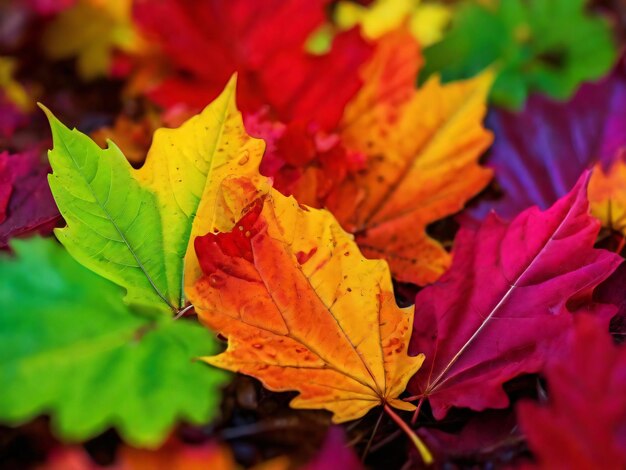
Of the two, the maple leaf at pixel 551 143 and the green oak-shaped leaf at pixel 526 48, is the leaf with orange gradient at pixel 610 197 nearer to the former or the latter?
the maple leaf at pixel 551 143

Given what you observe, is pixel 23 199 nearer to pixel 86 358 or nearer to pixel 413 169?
pixel 86 358

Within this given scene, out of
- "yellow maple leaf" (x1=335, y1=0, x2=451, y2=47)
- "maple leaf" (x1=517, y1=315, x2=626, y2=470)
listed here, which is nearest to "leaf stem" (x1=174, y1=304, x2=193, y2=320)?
"maple leaf" (x1=517, y1=315, x2=626, y2=470)

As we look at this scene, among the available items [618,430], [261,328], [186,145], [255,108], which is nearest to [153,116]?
[255,108]

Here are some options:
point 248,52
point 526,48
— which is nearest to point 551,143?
point 526,48

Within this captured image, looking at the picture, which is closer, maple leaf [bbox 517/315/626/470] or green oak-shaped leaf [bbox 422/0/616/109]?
maple leaf [bbox 517/315/626/470]

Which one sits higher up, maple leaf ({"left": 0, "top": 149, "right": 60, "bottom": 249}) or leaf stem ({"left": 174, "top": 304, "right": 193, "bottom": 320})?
maple leaf ({"left": 0, "top": 149, "right": 60, "bottom": 249})

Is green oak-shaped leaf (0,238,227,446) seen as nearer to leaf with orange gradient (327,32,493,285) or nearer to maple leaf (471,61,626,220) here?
leaf with orange gradient (327,32,493,285)

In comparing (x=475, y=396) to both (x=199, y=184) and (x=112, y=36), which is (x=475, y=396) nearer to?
(x=199, y=184)
